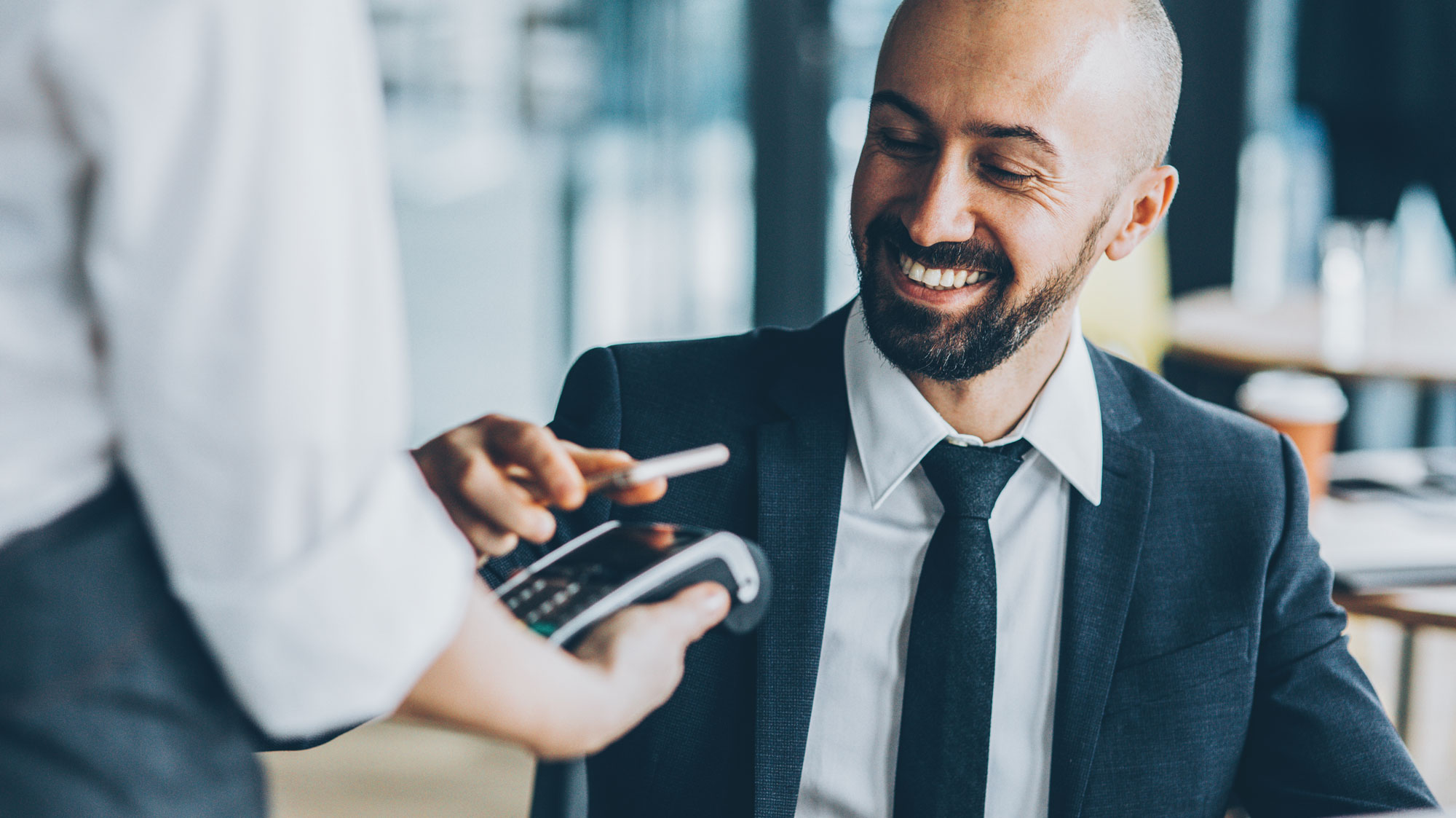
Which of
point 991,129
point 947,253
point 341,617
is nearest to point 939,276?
point 947,253

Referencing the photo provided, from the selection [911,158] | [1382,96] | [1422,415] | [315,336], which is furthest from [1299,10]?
[315,336]

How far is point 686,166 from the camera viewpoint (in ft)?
13.4

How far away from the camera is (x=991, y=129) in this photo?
3.80 feet

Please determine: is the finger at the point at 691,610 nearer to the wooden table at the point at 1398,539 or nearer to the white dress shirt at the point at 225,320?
the white dress shirt at the point at 225,320

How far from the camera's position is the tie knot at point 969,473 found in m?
1.16

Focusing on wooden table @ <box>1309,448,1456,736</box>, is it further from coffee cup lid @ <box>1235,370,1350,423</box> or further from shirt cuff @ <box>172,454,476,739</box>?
shirt cuff @ <box>172,454,476,739</box>

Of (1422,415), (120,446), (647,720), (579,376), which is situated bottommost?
(1422,415)

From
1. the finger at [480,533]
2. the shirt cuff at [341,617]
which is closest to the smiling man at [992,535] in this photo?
the finger at [480,533]

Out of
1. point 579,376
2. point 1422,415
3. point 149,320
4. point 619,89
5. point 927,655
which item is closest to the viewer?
point 149,320

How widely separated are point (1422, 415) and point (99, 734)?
4.73 metres

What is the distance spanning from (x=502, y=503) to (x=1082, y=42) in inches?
29.4

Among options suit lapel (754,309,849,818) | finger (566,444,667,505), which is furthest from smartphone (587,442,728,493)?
suit lapel (754,309,849,818)

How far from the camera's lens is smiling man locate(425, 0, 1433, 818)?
1.15m

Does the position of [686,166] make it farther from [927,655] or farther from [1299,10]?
[927,655]
